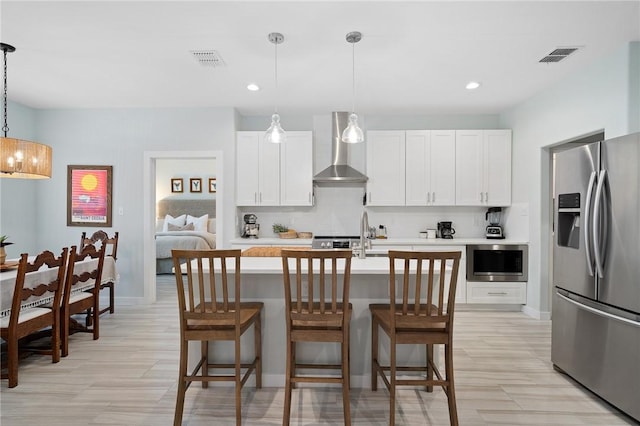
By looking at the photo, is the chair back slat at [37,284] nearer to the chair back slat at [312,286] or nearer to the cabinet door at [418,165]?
the chair back slat at [312,286]

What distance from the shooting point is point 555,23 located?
2.65 metres

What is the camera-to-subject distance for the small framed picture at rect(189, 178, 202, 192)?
8.50 m

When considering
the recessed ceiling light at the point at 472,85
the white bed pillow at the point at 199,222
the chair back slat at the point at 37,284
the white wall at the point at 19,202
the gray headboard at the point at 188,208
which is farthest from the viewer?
the gray headboard at the point at 188,208

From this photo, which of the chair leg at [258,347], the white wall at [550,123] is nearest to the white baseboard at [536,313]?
the white wall at [550,123]

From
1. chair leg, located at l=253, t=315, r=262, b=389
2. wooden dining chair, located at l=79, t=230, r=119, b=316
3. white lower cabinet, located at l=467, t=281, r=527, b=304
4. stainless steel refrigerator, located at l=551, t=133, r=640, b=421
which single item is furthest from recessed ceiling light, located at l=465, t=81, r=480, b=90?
wooden dining chair, located at l=79, t=230, r=119, b=316

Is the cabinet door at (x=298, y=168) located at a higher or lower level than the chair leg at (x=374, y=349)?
higher

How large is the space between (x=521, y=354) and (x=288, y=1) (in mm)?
3480

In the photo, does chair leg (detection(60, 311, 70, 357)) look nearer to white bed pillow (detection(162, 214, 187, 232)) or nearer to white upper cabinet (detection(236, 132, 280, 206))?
white upper cabinet (detection(236, 132, 280, 206))

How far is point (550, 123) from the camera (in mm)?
4016

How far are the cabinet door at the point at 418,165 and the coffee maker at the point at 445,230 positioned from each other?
0.45 meters

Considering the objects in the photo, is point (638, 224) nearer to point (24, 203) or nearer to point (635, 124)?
point (635, 124)

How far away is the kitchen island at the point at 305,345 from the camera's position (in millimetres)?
2600

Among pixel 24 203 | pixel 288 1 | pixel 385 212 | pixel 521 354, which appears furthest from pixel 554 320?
pixel 24 203

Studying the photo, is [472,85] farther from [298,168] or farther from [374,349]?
[374,349]
